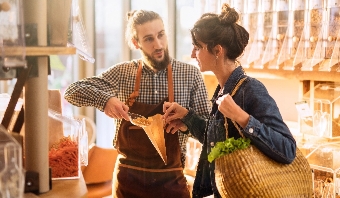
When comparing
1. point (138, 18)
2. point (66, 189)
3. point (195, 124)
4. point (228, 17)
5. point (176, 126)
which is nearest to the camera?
point (66, 189)

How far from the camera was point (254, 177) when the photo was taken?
1.78 metres

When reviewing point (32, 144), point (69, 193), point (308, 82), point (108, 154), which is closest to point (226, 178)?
point (69, 193)

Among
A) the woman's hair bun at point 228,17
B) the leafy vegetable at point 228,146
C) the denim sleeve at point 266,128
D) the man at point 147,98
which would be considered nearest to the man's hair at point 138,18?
the man at point 147,98

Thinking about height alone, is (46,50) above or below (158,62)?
above

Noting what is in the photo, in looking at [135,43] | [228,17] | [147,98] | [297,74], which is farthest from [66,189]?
[297,74]

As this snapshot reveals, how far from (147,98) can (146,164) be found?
1.14ft

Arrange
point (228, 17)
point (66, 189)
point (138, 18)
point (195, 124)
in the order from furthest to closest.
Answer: point (138, 18), point (195, 124), point (228, 17), point (66, 189)

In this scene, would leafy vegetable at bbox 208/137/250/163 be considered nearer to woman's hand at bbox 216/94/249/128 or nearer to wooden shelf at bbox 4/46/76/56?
woman's hand at bbox 216/94/249/128

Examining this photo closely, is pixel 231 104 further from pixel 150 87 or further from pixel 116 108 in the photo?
pixel 150 87

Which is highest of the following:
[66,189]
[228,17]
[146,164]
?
[228,17]

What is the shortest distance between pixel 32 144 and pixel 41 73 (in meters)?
0.23

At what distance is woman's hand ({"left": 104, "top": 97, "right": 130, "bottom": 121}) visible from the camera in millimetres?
2426

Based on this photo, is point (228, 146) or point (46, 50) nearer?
point (46, 50)

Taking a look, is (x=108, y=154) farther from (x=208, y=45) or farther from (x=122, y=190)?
(x=208, y=45)
